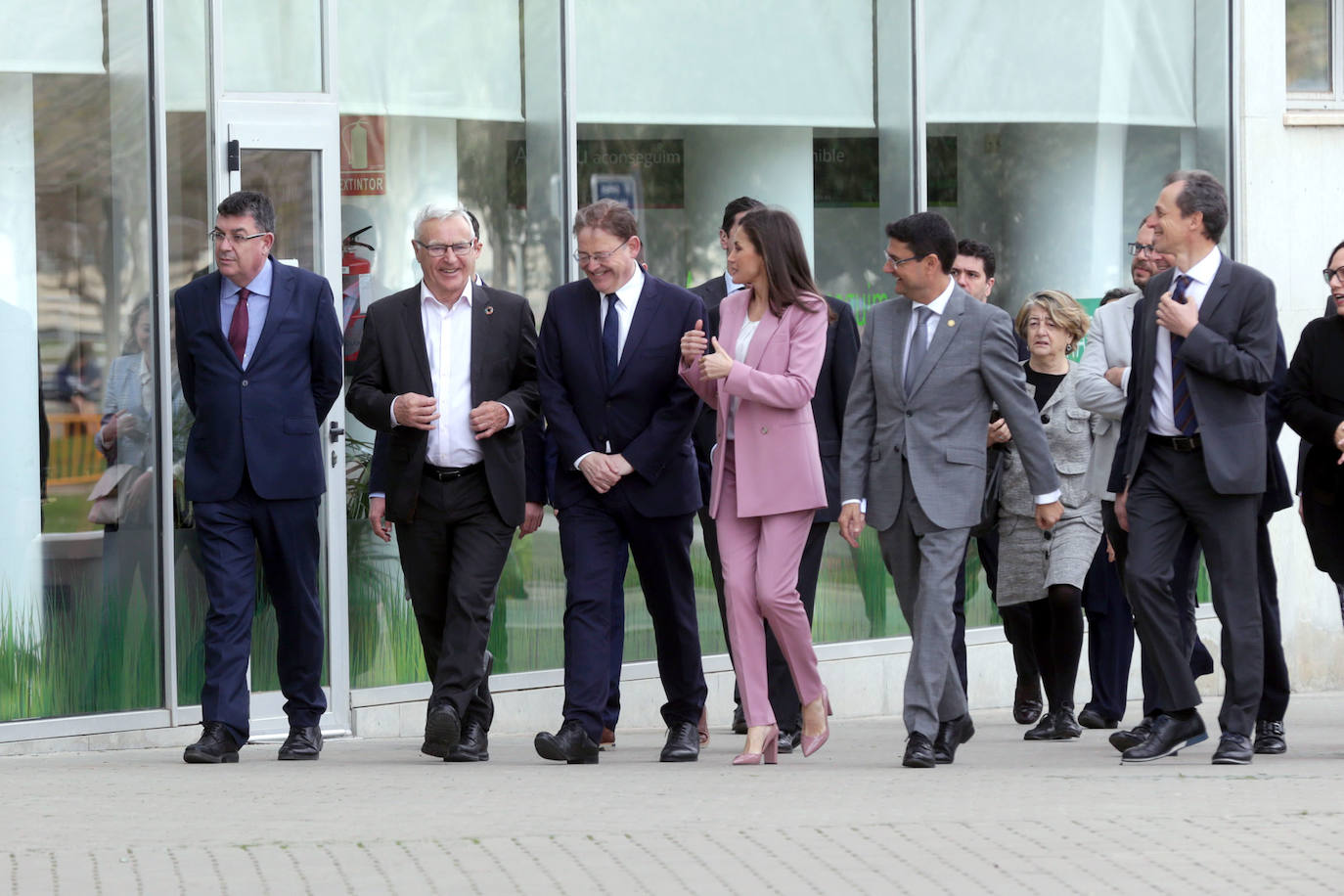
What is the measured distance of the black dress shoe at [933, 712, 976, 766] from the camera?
8.00 metres

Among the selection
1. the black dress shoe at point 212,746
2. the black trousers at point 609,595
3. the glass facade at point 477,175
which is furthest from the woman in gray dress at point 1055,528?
the black dress shoe at point 212,746

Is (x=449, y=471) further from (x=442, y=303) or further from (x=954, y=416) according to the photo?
(x=954, y=416)

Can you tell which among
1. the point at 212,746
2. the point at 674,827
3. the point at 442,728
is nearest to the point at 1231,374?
the point at 674,827

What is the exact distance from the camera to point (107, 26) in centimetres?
915

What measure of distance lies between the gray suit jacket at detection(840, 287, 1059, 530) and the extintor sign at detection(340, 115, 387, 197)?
3.06m

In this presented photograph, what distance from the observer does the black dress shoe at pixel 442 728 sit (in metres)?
7.98

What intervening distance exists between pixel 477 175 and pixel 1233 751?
4596 millimetres

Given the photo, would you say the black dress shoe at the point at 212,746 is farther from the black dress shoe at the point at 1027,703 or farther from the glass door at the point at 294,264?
the black dress shoe at the point at 1027,703

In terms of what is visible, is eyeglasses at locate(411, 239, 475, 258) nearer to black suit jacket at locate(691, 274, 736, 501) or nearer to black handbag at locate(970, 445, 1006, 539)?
black suit jacket at locate(691, 274, 736, 501)

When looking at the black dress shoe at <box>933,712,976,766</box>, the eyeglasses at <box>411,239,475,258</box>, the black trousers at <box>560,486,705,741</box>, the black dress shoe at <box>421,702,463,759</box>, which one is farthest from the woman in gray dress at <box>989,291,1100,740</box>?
the black dress shoe at <box>421,702,463,759</box>

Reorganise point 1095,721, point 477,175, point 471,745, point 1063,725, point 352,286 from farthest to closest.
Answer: point 477,175 < point 352,286 < point 1095,721 < point 1063,725 < point 471,745

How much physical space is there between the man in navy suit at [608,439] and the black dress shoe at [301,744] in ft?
3.20

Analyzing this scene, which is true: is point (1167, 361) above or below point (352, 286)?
below

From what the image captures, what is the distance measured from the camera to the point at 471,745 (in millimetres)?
8281
